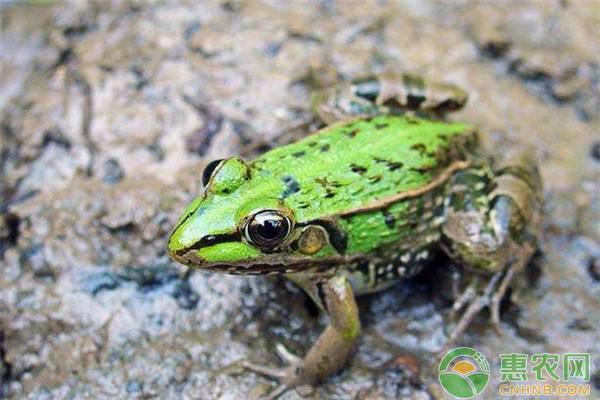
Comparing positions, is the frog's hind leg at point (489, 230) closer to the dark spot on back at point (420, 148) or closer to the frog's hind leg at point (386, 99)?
the dark spot on back at point (420, 148)

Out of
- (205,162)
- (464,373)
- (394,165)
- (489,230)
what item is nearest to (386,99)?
(394,165)

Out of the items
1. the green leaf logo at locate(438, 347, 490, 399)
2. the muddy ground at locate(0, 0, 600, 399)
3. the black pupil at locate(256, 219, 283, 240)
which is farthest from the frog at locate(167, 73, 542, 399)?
the muddy ground at locate(0, 0, 600, 399)

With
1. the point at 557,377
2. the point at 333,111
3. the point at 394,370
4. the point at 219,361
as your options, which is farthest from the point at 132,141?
the point at 557,377

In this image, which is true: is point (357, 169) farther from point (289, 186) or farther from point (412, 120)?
point (412, 120)

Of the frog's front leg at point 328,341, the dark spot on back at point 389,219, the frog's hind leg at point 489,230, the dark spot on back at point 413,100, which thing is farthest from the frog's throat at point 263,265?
the dark spot on back at point 413,100

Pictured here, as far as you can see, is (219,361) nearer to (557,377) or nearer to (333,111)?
(333,111)
